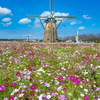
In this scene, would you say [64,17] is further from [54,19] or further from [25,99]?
[25,99]

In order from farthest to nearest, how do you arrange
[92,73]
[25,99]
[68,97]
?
[92,73] < [25,99] < [68,97]

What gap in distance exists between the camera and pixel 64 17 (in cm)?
3244

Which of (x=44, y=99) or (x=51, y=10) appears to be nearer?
(x=44, y=99)

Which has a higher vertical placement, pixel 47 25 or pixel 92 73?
pixel 47 25

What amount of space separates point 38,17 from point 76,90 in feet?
106

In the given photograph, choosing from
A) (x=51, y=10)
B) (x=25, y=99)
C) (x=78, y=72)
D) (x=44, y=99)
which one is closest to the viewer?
(x=44, y=99)

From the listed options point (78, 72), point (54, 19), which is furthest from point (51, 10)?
point (78, 72)

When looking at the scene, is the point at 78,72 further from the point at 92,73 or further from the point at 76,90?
the point at 76,90

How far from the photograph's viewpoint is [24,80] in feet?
8.48

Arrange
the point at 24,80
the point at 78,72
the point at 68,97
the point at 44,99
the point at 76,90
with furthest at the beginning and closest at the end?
the point at 78,72, the point at 24,80, the point at 76,90, the point at 68,97, the point at 44,99

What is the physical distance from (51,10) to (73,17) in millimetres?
7822

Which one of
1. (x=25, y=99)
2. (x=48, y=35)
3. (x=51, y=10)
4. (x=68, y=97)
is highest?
(x=51, y=10)

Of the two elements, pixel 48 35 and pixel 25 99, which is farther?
pixel 48 35

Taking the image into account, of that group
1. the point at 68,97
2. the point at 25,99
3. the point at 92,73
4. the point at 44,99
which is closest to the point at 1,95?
the point at 25,99
